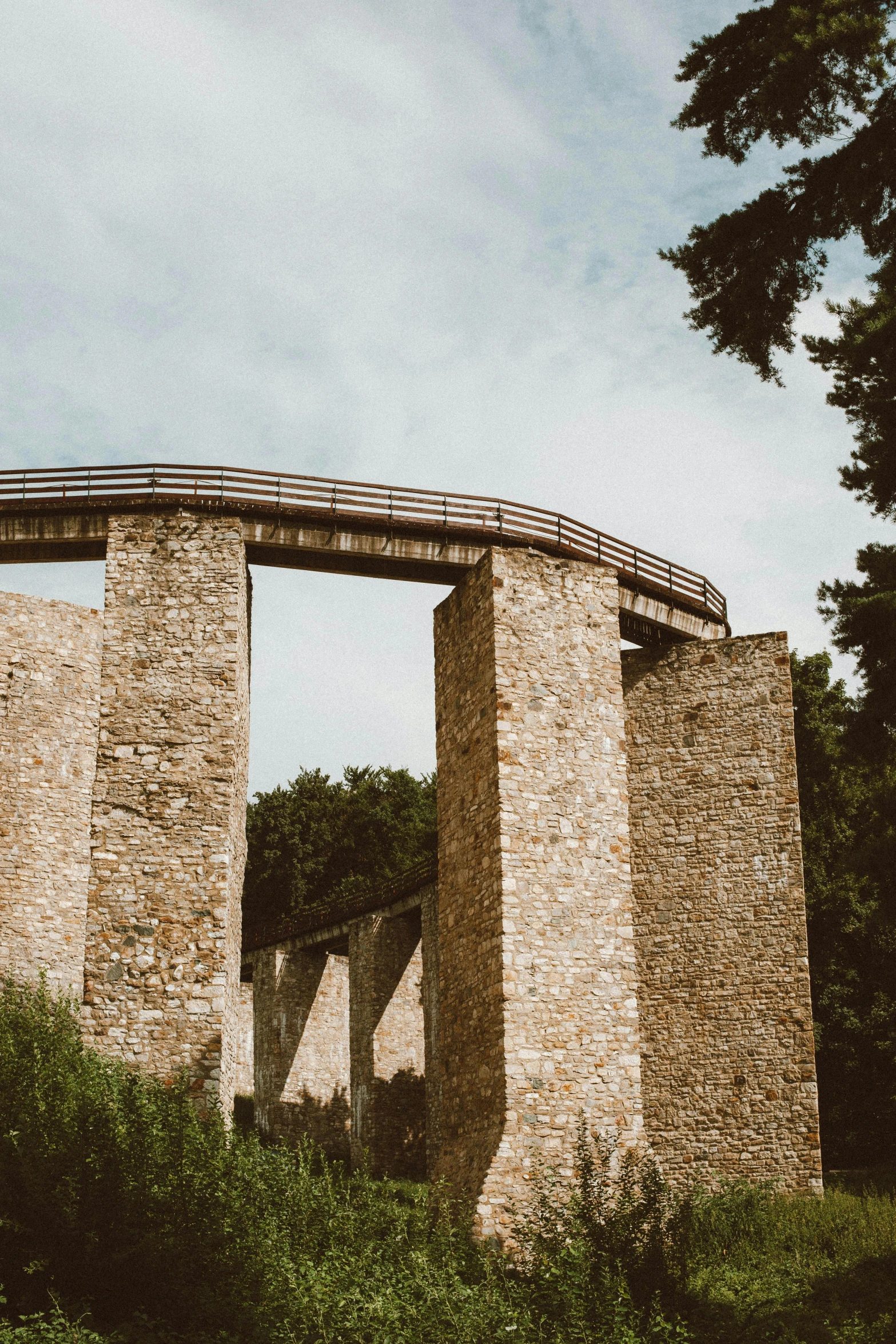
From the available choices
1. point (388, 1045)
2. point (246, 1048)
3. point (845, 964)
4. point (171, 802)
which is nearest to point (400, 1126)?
point (388, 1045)

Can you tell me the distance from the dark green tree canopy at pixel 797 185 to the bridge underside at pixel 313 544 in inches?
247

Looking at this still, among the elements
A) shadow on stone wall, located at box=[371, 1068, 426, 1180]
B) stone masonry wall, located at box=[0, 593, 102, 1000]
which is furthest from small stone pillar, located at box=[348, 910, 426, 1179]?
stone masonry wall, located at box=[0, 593, 102, 1000]

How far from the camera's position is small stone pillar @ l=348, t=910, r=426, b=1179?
23.8 m

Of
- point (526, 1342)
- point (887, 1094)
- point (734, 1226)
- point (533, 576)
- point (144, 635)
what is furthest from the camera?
point (887, 1094)

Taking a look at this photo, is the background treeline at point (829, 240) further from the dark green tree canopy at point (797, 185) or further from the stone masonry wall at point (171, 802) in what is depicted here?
the stone masonry wall at point (171, 802)

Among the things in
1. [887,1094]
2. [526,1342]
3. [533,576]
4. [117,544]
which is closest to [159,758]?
[117,544]

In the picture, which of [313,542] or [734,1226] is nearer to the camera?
[734,1226]

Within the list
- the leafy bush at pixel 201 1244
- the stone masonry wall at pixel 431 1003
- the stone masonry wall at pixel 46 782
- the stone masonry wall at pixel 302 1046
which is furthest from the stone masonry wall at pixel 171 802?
the stone masonry wall at pixel 302 1046

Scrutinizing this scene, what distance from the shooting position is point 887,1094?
2342 centimetres

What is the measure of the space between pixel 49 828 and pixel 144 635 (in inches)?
225

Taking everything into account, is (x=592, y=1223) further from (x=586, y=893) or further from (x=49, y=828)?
(x=49, y=828)

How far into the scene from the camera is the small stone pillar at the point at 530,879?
14.5 meters

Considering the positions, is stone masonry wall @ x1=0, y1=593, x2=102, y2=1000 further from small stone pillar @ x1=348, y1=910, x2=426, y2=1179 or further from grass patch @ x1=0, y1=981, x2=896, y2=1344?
small stone pillar @ x1=348, y1=910, x2=426, y2=1179

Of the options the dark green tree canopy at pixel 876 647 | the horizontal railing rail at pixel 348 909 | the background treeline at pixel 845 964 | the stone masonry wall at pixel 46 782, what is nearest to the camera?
the dark green tree canopy at pixel 876 647
